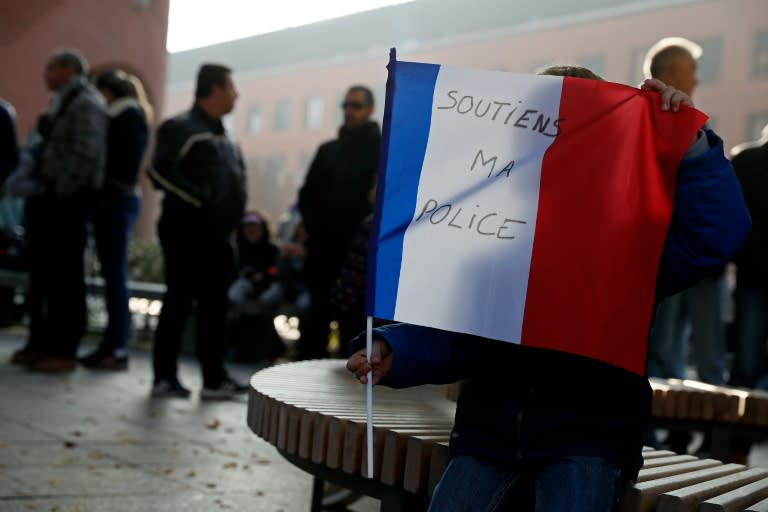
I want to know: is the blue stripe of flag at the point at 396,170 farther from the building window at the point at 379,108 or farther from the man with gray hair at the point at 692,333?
the man with gray hair at the point at 692,333

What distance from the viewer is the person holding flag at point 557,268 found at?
248 cm

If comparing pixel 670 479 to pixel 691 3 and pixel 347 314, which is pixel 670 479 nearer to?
pixel 347 314

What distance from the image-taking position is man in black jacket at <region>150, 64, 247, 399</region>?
7359 mm

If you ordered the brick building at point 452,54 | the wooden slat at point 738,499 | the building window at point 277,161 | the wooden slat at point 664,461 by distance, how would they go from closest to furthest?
the wooden slat at point 738,499 < the wooden slat at point 664,461 < the brick building at point 452,54 < the building window at point 277,161

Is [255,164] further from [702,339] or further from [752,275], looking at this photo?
[752,275]

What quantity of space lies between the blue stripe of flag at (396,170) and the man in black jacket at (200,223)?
15.9ft

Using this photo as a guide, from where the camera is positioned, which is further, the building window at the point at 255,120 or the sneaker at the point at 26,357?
the building window at the point at 255,120

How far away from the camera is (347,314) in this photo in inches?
269

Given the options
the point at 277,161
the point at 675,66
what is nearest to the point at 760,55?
the point at 277,161

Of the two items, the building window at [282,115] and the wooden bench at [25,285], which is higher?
the building window at [282,115]

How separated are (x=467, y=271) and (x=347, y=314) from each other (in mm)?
4294

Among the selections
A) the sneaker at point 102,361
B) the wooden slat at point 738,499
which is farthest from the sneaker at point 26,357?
the wooden slat at point 738,499

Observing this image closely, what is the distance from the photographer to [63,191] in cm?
798

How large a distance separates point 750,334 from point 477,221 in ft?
15.1
